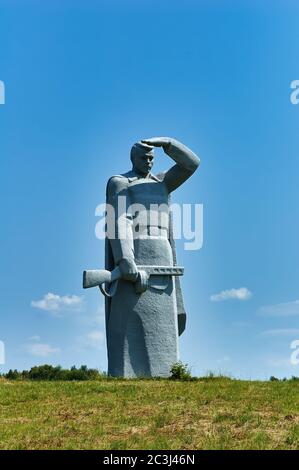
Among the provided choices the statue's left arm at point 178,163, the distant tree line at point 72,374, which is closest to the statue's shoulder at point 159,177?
the statue's left arm at point 178,163

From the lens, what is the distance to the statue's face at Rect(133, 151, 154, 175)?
52.2ft

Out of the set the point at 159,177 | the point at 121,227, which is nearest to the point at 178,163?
the point at 159,177

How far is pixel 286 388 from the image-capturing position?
13.5 metres

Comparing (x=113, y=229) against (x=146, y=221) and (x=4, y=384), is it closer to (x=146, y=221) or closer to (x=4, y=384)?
(x=146, y=221)

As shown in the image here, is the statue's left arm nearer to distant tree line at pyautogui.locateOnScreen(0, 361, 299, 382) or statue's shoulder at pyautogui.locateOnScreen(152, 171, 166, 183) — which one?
statue's shoulder at pyautogui.locateOnScreen(152, 171, 166, 183)

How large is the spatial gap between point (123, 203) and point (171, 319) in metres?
2.68

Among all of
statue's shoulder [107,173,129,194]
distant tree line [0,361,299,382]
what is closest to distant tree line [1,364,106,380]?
distant tree line [0,361,299,382]

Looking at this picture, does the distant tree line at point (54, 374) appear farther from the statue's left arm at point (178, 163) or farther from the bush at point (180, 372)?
the statue's left arm at point (178, 163)

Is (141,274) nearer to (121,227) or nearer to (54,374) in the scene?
(121,227)

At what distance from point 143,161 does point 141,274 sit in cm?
260

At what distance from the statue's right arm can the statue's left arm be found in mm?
1090

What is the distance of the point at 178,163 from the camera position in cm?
1616
